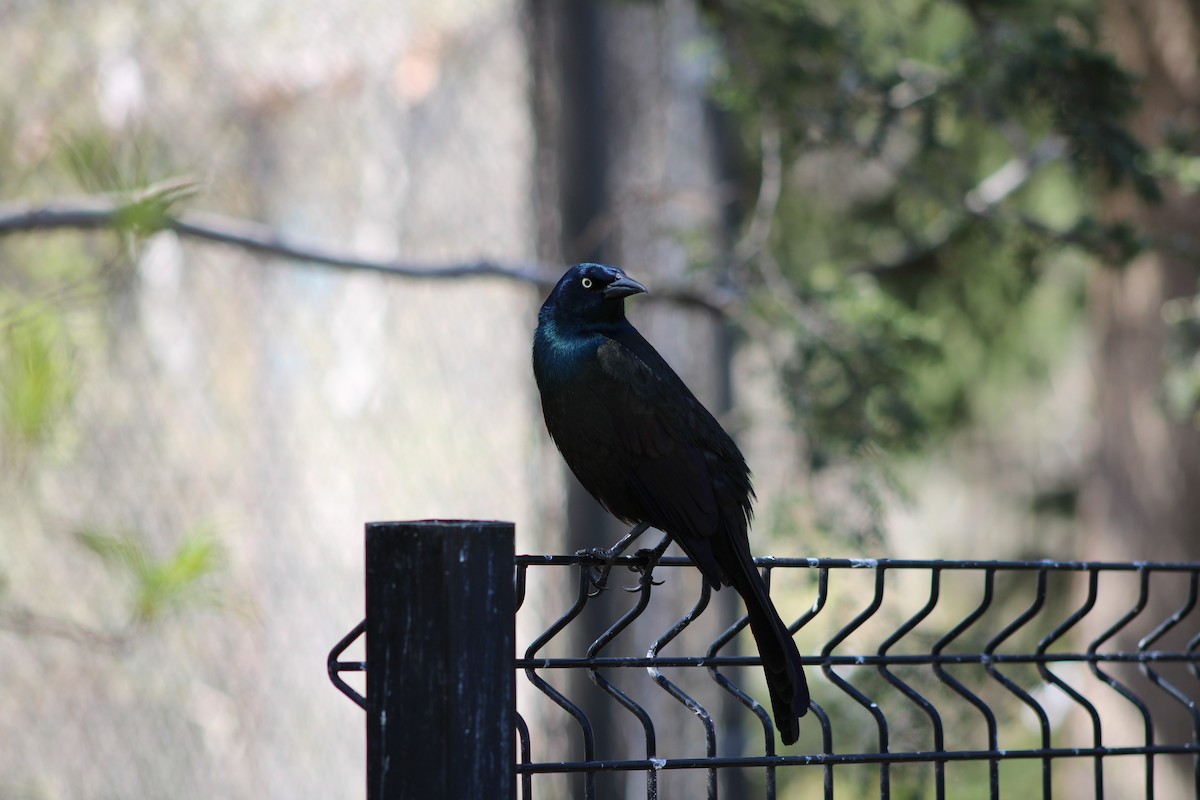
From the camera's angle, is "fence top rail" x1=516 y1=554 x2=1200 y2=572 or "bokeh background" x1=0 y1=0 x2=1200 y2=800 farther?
"bokeh background" x1=0 y1=0 x2=1200 y2=800

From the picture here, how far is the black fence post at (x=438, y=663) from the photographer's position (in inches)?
56.1

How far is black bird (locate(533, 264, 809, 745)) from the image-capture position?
251cm

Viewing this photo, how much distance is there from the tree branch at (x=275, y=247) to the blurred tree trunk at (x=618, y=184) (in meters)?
0.27

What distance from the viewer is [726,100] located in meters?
4.25

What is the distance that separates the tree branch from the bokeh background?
0.08 ft

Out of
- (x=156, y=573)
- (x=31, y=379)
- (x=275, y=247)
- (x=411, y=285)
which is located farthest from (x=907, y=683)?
(x=31, y=379)

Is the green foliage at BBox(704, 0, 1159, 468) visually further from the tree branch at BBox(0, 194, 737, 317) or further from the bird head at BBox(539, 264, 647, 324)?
the bird head at BBox(539, 264, 647, 324)

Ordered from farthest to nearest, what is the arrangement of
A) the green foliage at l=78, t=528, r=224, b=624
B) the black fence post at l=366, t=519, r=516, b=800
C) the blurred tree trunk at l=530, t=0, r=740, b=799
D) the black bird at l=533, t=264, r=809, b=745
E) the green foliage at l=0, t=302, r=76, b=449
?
the blurred tree trunk at l=530, t=0, r=740, b=799, the black bird at l=533, t=264, r=809, b=745, the green foliage at l=78, t=528, r=224, b=624, the green foliage at l=0, t=302, r=76, b=449, the black fence post at l=366, t=519, r=516, b=800

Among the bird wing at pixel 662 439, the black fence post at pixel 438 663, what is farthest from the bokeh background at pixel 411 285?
the black fence post at pixel 438 663

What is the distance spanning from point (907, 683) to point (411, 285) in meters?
2.27

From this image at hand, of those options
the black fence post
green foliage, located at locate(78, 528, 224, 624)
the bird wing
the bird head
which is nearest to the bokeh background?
the bird head

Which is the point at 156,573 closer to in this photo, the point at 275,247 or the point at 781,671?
the point at 781,671

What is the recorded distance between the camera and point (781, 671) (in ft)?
6.40

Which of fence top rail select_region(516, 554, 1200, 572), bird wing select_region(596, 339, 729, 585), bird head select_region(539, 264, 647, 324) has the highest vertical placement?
bird head select_region(539, 264, 647, 324)
